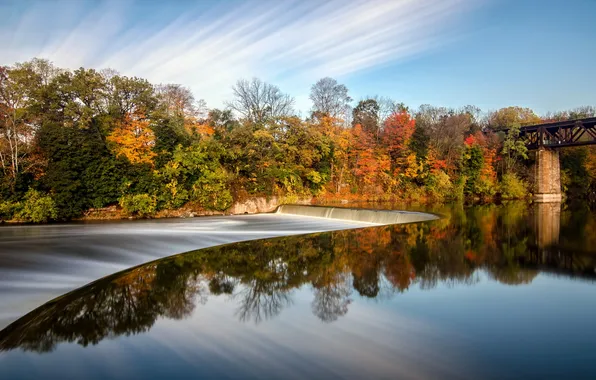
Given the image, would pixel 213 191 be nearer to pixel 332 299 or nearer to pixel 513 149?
pixel 332 299

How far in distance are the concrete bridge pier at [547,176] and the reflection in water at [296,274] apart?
87.7 feet

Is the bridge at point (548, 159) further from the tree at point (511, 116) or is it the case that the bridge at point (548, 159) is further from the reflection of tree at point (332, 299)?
the reflection of tree at point (332, 299)

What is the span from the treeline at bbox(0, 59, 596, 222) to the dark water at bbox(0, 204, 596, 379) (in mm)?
12654

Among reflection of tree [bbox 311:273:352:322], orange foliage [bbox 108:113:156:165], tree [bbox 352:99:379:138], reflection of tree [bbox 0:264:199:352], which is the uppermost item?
tree [bbox 352:99:379:138]

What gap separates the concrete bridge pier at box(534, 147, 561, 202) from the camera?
136 feet

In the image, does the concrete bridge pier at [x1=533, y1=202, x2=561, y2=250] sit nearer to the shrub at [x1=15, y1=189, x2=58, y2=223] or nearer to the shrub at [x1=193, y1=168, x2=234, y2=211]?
the shrub at [x1=193, y1=168, x2=234, y2=211]

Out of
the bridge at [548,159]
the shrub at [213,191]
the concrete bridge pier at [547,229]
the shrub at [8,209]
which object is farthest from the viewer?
the bridge at [548,159]

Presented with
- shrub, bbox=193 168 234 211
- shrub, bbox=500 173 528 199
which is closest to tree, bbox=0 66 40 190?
shrub, bbox=193 168 234 211

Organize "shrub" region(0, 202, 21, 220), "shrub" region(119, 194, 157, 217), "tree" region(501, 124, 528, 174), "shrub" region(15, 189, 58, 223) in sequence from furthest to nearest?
1. "tree" region(501, 124, 528, 174)
2. "shrub" region(119, 194, 157, 217)
3. "shrub" region(15, 189, 58, 223)
4. "shrub" region(0, 202, 21, 220)

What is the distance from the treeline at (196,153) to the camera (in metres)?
22.1

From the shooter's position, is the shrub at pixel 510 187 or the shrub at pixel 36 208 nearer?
the shrub at pixel 36 208

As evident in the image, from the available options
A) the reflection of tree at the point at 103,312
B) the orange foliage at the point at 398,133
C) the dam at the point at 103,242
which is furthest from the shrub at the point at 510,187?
the reflection of tree at the point at 103,312

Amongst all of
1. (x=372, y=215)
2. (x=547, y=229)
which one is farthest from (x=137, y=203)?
(x=547, y=229)

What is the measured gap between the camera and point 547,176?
41.8 meters
